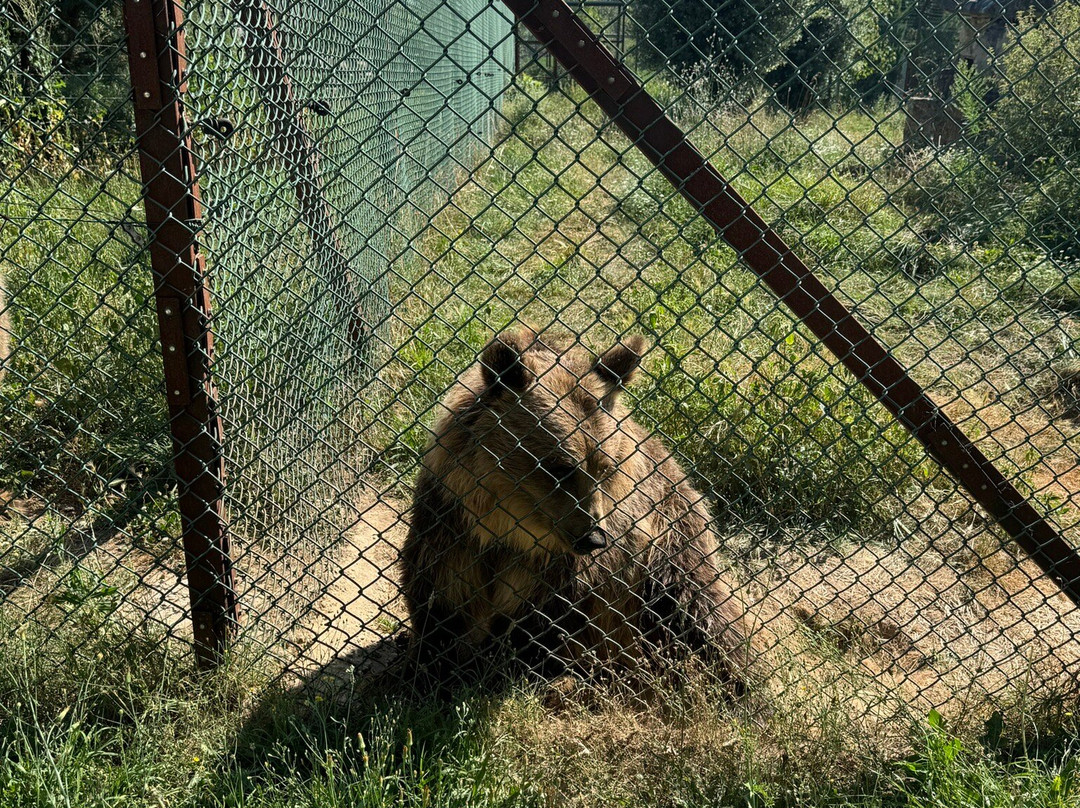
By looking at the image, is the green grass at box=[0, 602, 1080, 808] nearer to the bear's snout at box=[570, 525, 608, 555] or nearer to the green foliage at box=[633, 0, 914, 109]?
the bear's snout at box=[570, 525, 608, 555]

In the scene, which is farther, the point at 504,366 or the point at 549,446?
the point at 549,446

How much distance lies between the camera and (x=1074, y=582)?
3230mm

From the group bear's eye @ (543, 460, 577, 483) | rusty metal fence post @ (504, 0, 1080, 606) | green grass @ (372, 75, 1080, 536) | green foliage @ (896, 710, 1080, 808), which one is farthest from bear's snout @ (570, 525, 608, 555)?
green foliage @ (896, 710, 1080, 808)

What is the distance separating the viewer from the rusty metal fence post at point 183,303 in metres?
2.62

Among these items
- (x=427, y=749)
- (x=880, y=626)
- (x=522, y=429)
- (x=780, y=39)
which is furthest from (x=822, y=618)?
(x=780, y=39)

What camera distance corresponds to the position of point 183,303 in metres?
2.85

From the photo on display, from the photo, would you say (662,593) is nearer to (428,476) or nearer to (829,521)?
(428,476)

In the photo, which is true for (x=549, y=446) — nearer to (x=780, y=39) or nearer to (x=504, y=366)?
(x=504, y=366)

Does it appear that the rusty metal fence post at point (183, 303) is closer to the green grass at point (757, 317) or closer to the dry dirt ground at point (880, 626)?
the dry dirt ground at point (880, 626)

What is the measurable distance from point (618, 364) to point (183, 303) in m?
1.69

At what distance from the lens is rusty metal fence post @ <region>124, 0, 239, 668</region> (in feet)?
8.61

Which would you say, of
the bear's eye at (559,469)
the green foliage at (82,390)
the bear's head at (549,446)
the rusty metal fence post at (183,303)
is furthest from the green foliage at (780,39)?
the green foliage at (82,390)

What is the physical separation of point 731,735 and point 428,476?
1536 mm

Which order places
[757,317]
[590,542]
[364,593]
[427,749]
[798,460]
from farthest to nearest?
[757,317]
[798,460]
[364,593]
[590,542]
[427,749]
